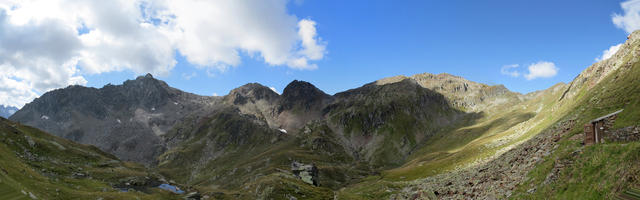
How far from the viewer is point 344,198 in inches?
3952

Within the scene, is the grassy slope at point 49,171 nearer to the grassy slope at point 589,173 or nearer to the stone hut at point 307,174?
the grassy slope at point 589,173

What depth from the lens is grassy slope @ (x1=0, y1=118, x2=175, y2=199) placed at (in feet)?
169

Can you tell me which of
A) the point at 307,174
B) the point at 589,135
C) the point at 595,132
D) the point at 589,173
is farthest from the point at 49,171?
the point at 595,132

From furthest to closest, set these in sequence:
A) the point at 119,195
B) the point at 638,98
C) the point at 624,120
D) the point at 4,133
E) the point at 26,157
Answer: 1. the point at 4,133
2. the point at 26,157
3. the point at 119,195
4. the point at 638,98
5. the point at 624,120

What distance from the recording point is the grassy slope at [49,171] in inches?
2024

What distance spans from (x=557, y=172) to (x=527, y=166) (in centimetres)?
761

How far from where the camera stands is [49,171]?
Answer: 80.4 m

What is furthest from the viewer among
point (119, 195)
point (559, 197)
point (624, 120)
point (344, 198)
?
point (344, 198)

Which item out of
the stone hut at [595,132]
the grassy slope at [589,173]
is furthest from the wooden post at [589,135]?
the grassy slope at [589,173]

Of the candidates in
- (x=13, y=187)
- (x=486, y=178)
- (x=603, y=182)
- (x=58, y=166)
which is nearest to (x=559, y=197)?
(x=603, y=182)

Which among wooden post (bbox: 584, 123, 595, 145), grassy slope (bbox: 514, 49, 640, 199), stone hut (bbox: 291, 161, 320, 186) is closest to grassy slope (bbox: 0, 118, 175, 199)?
grassy slope (bbox: 514, 49, 640, 199)

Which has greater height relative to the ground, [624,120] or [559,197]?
[624,120]

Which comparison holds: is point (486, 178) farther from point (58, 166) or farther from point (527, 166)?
point (58, 166)

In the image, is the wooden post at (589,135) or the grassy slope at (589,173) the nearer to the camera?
the grassy slope at (589,173)
